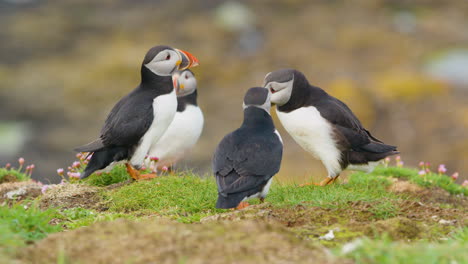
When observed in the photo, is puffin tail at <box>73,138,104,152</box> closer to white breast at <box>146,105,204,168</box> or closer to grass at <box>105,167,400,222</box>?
grass at <box>105,167,400,222</box>

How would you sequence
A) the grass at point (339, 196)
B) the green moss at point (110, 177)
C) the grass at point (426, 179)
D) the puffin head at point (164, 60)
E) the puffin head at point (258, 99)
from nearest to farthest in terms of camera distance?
the grass at point (339, 196) → the puffin head at point (258, 99) → the puffin head at point (164, 60) → the green moss at point (110, 177) → the grass at point (426, 179)

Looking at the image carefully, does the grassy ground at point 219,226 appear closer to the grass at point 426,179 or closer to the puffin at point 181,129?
the grass at point 426,179

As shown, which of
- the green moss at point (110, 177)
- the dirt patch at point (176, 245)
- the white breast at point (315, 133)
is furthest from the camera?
the green moss at point (110, 177)

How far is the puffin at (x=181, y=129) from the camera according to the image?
911 centimetres

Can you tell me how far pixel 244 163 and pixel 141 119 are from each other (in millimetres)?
2074

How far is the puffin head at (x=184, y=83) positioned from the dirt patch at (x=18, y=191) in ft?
8.88

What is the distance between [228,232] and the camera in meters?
3.95

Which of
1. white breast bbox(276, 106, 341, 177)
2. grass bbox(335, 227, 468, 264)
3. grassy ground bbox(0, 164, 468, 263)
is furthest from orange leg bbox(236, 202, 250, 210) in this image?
grass bbox(335, 227, 468, 264)

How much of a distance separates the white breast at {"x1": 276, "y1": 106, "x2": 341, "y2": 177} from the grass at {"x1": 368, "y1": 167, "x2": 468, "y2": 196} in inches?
64.6

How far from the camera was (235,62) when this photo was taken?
20.0m

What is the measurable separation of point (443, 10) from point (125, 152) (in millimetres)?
18412

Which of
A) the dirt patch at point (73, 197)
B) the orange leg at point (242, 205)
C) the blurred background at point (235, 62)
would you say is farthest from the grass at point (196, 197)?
the blurred background at point (235, 62)

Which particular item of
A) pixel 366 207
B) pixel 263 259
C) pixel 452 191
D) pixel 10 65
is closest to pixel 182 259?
pixel 263 259

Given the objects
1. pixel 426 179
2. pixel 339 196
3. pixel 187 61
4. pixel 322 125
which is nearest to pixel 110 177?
pixel 187 61
